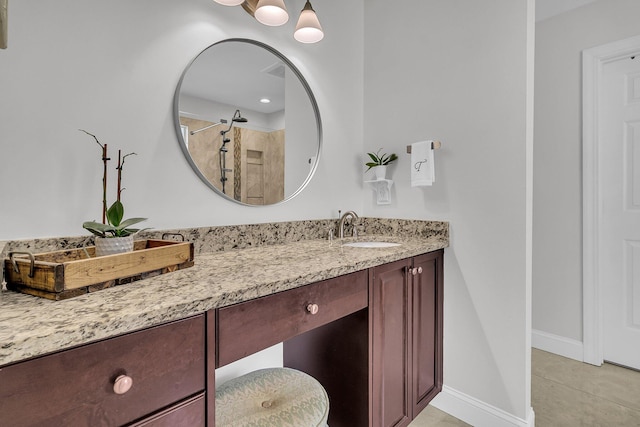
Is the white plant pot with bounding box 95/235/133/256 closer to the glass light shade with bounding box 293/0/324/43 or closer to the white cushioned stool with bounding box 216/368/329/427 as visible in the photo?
the white cushioned stool with bounding box 216/368/329/427

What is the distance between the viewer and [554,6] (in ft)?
7.40

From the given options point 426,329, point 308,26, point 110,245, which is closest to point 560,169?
point 426,329

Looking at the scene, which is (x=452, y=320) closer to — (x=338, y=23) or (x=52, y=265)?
(x=52, y=265)

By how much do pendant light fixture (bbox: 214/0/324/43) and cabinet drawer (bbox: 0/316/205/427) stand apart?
125cm

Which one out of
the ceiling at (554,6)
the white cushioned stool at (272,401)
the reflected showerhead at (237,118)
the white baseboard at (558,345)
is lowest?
the white baseboard at (558,345)

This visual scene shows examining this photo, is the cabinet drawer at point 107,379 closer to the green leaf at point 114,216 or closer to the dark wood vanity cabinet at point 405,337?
the green leaf at point 114,216

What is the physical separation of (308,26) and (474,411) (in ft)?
6.89

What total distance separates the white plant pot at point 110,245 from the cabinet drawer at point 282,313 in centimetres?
41

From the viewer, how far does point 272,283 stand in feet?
2.86

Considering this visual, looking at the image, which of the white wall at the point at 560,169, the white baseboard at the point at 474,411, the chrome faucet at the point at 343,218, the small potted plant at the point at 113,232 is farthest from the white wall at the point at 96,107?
the white wall at the point at 560,169

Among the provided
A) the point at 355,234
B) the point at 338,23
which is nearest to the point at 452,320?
the point at 355,234

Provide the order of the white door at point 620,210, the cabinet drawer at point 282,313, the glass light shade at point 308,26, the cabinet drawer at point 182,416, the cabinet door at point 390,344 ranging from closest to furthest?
the cabinet drawer at point 182,416, the cabinet drawer at point 282,313, the cabinet door at point 390,344, the glass light shade at point 308,26, the white door at point 620,210

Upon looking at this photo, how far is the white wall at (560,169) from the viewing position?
7.41ft

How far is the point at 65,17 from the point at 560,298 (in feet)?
10.4
